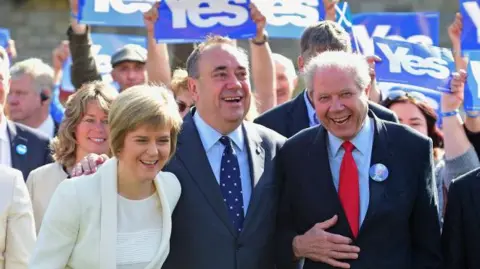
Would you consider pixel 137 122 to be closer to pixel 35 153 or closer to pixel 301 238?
pixel 301 238

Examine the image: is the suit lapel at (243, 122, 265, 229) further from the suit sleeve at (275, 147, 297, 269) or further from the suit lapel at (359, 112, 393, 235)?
the suit lapel at (359, 112, 393, 235)

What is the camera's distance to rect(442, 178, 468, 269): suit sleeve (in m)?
5.55

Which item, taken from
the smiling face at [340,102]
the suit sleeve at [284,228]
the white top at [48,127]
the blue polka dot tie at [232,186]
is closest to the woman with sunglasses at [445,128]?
the suit sleeve at [284,228]

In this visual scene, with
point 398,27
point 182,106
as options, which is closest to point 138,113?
point 182,106

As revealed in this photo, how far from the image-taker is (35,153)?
7418mm

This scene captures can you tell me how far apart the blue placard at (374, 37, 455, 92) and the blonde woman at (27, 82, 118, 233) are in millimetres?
2786

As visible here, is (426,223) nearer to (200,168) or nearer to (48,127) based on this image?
(200,168)

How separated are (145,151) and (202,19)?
10.5 ft

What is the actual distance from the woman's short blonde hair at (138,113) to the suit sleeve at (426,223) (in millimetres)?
1329

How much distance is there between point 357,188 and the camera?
224 inches

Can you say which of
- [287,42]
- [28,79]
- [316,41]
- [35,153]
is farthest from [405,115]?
[287,42]

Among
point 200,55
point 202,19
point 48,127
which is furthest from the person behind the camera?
point 48,127

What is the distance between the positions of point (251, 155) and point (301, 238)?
0.53 metres

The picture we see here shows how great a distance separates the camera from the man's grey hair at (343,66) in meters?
5.70
